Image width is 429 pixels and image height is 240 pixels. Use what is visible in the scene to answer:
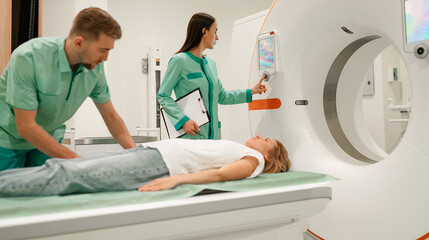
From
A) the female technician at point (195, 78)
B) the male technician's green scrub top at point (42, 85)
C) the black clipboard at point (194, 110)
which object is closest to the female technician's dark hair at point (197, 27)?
the female technician at point (195, 78)

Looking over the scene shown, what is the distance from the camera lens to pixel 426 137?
3.86 feet

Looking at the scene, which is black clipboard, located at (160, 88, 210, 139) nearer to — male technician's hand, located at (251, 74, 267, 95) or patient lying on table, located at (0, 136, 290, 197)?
male technician's hand, located at (251, 74, 267, 95)

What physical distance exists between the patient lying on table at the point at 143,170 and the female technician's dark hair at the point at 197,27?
760mm

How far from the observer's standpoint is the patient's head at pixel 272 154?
1415 mm

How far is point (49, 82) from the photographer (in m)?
1.19

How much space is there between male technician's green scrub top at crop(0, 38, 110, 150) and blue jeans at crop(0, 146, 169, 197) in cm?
29

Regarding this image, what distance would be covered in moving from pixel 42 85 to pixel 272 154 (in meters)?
0.92

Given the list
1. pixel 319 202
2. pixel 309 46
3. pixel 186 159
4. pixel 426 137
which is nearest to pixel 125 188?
pixel 186 159

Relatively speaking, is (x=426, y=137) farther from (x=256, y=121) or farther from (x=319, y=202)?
(x=256, y=121)

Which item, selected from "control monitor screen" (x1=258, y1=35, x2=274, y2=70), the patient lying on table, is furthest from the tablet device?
the patient lying on table

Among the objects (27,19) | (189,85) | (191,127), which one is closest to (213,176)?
(191,127)

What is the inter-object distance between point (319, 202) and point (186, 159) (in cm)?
47

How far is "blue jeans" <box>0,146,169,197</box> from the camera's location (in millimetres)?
907

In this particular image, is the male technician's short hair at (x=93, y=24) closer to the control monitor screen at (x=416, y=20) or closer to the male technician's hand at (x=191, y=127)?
the male technician's hand at (x=191, y=127)
